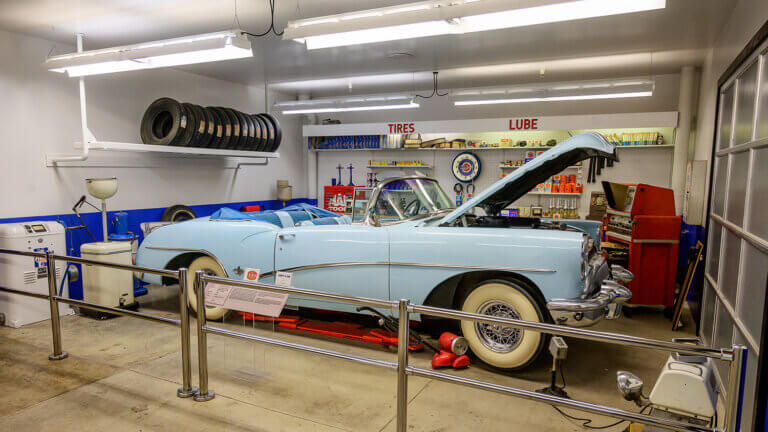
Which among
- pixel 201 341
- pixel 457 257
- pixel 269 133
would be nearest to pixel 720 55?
pixel 457 257

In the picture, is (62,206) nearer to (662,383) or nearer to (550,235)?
(550,235)

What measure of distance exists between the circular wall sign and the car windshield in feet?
15.2

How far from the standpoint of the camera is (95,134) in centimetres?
659

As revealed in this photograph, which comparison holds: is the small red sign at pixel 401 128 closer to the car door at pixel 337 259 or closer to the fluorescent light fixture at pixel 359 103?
the fluorescent light fixture at pixel 359 103

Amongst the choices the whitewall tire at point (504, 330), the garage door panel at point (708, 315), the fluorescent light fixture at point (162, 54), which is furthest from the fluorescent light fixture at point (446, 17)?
the garage door panel at point (708, 315)

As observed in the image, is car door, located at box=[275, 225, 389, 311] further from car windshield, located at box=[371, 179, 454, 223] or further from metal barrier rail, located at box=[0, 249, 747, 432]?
metal barrier rail, located at box=[0, 249, 747, 432]

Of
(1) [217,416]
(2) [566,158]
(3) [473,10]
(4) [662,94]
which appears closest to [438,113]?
(4) [662,94]

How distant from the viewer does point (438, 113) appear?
10133 millimetres

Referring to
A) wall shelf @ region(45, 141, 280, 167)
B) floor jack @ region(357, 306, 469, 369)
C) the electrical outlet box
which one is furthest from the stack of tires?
the electrical outlet box

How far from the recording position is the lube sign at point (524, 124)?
8.12 metres

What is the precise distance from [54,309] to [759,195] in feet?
17.9

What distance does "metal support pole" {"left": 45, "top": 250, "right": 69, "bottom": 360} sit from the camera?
381cm

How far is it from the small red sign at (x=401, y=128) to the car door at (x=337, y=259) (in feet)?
16.0

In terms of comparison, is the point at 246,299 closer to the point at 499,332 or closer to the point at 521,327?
the point at 521,327
